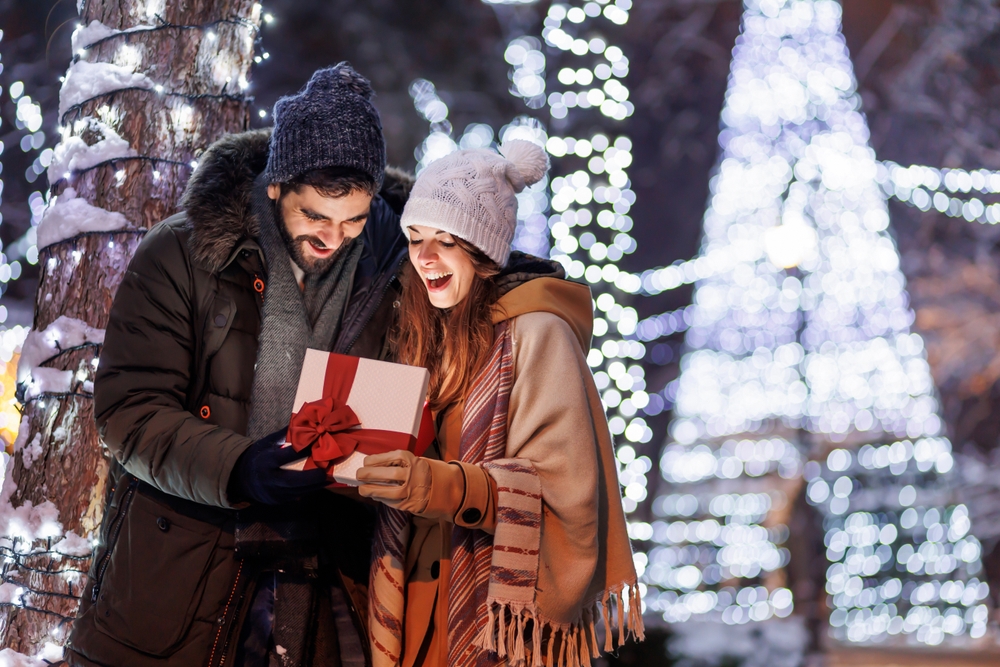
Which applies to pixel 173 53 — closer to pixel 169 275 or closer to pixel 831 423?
pixel 169 275

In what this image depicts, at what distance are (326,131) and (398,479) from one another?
1063 mm

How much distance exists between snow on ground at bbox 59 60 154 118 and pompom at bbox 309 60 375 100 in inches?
28.6

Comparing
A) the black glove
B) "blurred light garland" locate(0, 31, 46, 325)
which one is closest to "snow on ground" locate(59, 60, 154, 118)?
the black glove

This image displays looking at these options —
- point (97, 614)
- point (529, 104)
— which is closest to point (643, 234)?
point (529, 104)

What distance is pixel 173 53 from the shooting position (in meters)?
2.94

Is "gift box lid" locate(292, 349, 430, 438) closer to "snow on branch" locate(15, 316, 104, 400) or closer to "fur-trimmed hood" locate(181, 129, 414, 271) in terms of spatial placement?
"fur-trimmed hood" locate(181, 129, 414, 271)

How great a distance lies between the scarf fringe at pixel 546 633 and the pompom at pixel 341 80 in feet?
5.03

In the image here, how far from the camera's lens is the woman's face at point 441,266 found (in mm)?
2375

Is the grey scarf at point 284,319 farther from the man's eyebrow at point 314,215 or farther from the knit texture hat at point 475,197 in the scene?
the knit texture hat at point 475,197

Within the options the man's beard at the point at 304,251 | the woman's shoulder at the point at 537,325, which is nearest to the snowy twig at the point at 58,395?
the man's beard at the point at 304,251

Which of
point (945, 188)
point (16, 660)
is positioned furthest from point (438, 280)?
point (945, 188)

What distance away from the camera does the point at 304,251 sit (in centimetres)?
243

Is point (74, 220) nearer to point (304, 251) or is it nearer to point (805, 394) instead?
point (304, 251)

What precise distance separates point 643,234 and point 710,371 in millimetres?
4595
